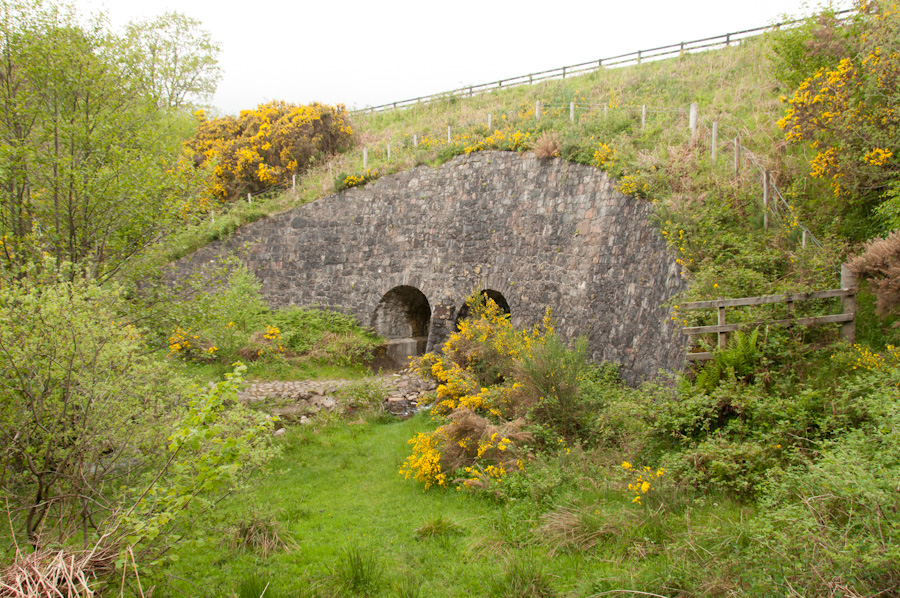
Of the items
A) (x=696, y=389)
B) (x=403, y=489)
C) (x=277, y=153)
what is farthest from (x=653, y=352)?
(x=277, y=153)

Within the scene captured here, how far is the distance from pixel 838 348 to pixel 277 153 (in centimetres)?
2097

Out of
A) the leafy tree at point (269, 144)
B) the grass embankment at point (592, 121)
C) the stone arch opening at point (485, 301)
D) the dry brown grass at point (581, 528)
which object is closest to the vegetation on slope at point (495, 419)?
the dry brown grass at point (581, 528)

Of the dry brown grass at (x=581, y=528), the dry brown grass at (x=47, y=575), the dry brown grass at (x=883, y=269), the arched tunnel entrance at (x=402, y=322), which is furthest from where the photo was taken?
the arched tunnel entrance at (x=402, y=322)

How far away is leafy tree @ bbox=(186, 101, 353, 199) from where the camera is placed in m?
22.1

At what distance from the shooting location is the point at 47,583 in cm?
299

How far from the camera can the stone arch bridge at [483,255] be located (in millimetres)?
10344

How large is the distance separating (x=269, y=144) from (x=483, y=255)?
12.3 metres

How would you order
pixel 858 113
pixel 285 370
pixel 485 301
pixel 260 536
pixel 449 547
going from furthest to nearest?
pixel 285 370, pixel 485 301, pixel 858 113, pixel 260 536, pixel 449 547

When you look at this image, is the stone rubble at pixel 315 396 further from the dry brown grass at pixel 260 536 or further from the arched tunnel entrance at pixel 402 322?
the dry brown grass at pixel 260 536

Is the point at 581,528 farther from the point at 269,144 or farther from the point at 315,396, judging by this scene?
the point at 269,144

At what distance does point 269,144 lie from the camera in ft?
72.0

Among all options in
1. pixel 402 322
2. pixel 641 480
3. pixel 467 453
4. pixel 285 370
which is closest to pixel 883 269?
pixel 641 480

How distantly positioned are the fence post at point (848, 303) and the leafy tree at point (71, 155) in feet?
30.2

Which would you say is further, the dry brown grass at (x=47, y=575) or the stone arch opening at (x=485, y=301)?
the stone arch opening at (x=485, y=301)
